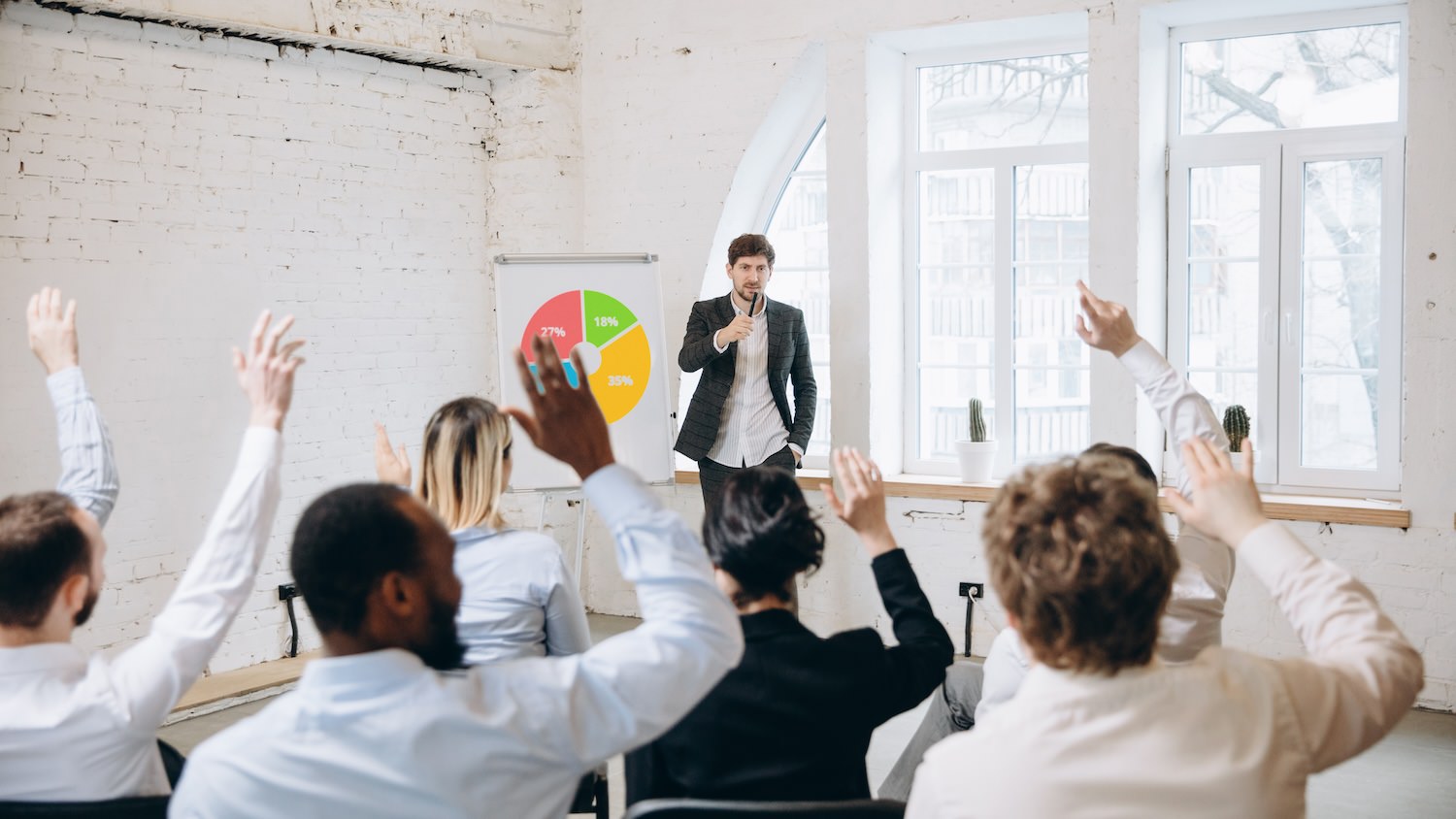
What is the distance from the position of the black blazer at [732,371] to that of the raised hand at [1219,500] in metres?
3.55

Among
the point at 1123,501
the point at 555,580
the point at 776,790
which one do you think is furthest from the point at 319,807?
the point at 555,580

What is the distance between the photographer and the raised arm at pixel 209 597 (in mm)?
1595

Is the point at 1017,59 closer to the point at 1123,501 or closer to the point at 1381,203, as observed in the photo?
the point at 1381,203

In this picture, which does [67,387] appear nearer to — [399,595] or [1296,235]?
[399,595]

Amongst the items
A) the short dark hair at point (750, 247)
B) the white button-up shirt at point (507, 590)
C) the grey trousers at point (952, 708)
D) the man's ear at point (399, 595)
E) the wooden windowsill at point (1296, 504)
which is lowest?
the grey trousers at point (952, 708)

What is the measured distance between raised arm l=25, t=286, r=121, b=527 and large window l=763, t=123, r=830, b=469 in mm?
3832

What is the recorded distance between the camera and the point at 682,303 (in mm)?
5664

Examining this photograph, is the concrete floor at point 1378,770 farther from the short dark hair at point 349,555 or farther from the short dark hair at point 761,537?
the short dark hair at point 349,555

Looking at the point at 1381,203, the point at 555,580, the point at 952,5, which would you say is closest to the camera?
the point at 555,580

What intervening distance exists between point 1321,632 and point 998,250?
4083 millimetres

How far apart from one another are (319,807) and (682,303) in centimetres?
449

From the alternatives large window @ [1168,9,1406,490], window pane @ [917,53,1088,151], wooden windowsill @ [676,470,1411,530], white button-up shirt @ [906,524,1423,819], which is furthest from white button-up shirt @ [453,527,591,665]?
window pane @ [917,53,1088,151]

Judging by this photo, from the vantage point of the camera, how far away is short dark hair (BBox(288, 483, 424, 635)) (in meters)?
1.27

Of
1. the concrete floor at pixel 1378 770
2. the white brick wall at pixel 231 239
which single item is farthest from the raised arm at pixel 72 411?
the white brick wall at pixel 231 239
